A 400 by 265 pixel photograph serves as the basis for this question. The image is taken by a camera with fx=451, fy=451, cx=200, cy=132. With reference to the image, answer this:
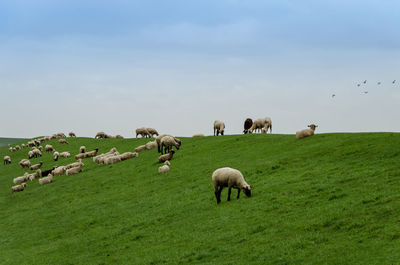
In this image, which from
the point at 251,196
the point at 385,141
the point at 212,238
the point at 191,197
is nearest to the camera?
the point at 212,238

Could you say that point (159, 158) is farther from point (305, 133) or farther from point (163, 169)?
point (305, 133)

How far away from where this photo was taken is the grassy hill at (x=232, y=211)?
17531mm

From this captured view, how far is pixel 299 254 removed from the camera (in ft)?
53.5

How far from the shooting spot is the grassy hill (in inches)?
690

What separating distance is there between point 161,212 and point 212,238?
6999 mm

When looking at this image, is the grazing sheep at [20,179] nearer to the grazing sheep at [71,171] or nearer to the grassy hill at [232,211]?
the grazing sheep at [71,171]

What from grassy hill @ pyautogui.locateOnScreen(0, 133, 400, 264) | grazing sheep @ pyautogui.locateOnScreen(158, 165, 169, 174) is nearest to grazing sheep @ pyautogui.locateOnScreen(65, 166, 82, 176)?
grassy hill @ pyautogui.locateOnScreen(0, 133, 400, 264)

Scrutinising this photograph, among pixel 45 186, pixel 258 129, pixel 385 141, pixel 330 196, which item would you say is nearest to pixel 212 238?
pixel 330 196

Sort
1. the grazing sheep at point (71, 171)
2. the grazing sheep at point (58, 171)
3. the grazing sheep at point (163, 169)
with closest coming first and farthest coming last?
the grazing sheep at point (163, 169) < the grazing sheep at point (71, 171) < the grazing sheep at point (58, 171)

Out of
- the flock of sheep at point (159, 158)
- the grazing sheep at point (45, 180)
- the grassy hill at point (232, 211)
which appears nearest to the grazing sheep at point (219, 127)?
the flock of sheep at point (159, 158)

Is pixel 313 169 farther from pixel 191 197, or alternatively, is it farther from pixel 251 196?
pixel 191 197

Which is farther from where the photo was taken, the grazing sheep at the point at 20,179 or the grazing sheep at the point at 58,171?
the grazing sheep at the point at 58,171

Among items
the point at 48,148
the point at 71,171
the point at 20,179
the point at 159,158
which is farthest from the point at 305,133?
the point at 48,148

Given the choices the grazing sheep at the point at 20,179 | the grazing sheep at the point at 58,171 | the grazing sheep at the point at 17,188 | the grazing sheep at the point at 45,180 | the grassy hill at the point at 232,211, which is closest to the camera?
the grassy hill at the point at 232,211
